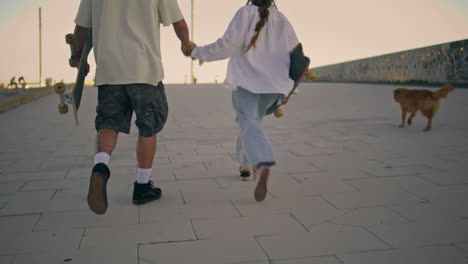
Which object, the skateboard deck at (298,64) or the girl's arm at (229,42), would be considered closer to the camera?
the girl's arm at (229,42)

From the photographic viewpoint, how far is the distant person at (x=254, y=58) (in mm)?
3252

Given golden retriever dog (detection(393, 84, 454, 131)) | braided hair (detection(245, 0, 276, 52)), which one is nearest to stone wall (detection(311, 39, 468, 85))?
golden retriever dog (detection(393, 84, 454, 131))

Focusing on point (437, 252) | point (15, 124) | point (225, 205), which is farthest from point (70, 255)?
point (15, 124)

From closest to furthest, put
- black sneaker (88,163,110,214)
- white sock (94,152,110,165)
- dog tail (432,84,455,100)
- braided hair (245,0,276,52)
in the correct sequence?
1. black sneaker (88,163,110,214)
2. white sock (94,152,110,165)
3. braided hair (245,0,276,52)
4. dog tail (432,84,455,100)

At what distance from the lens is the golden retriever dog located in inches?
265

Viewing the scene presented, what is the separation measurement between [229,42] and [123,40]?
0.76 m

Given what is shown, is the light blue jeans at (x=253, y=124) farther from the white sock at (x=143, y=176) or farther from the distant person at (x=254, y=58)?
the white sock at (x=143, y=176)

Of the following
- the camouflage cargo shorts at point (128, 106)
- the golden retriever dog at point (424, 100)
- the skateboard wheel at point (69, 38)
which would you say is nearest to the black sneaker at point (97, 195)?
the camouflage cargo shorts at point (128, 106)

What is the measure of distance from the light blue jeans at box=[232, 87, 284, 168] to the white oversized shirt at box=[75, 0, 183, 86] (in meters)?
0.68

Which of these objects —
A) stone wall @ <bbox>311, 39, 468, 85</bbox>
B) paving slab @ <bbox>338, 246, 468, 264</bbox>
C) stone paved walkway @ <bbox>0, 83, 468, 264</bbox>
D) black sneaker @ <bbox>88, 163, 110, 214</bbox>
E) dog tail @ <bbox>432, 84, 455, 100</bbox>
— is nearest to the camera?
paving slab @ <bbox>338, 246, 468, 264</bbox>

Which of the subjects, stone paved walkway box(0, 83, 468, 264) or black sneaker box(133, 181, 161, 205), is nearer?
stone paved walkway box(0, 83, 468, 264)

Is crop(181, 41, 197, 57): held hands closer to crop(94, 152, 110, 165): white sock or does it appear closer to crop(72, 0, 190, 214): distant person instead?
crop(72, 0, 190, 214): distant person

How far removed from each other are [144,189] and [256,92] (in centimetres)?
109

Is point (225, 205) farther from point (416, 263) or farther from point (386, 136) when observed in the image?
point (386, 136)
